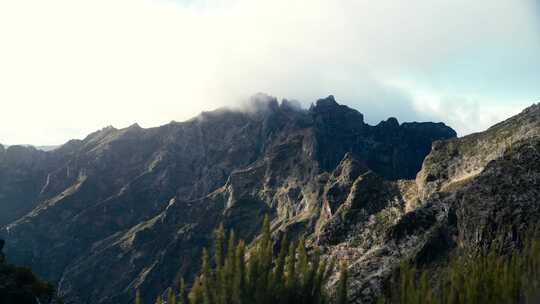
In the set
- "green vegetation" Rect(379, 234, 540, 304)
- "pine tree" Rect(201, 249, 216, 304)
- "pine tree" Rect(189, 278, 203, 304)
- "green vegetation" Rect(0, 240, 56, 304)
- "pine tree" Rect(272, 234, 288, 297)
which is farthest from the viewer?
"green vegetation" Rect(0, 240, 56, 304)

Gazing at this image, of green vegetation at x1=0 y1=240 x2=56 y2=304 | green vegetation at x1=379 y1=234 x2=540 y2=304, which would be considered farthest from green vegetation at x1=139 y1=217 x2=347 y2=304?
green vegetation at x1=0 y1=240 x2=56 y2=304

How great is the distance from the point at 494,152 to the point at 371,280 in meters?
67.4

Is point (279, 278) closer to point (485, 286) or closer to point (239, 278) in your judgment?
point (239, 278)

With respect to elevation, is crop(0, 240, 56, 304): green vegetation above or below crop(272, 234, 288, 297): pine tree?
below

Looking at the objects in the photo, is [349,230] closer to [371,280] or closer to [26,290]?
[371,280]

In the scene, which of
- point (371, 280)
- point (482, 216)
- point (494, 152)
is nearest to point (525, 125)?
point (494, 152)

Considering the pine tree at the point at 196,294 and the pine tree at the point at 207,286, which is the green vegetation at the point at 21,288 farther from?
the pine tree at the point at 207,286

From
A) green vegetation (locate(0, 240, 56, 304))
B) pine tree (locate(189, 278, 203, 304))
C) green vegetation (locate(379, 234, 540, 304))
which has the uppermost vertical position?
pine tree (locate(189, 278, 203, 304))

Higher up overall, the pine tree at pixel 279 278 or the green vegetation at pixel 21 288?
the pine tree at pixel 279 278

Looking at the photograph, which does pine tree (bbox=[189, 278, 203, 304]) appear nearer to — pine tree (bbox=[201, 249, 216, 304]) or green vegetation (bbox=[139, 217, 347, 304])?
green vegetation (bbox=[139, 217, 347, 304])

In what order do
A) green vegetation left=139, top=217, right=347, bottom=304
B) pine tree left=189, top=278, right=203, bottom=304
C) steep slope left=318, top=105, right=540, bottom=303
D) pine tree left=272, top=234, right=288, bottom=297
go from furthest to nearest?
steep slope left=318, top=105, right=540, bottom=303 < pine tree left=272, top=234, right=288, bottom=297 < pine tree left=189, top=278, right=203, bottom=304 < green vegetation left=139, top=217, right=347, bottom=304

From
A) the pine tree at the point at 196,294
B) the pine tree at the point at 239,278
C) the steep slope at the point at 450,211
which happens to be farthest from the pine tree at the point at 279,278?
the steep slope at the point at 450,211

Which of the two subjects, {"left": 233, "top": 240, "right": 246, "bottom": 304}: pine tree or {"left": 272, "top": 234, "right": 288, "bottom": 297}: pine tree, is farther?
{"left": 272, "top": 234, "right": 288, "bottom": 297}: pine tree

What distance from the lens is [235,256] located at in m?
68.5
